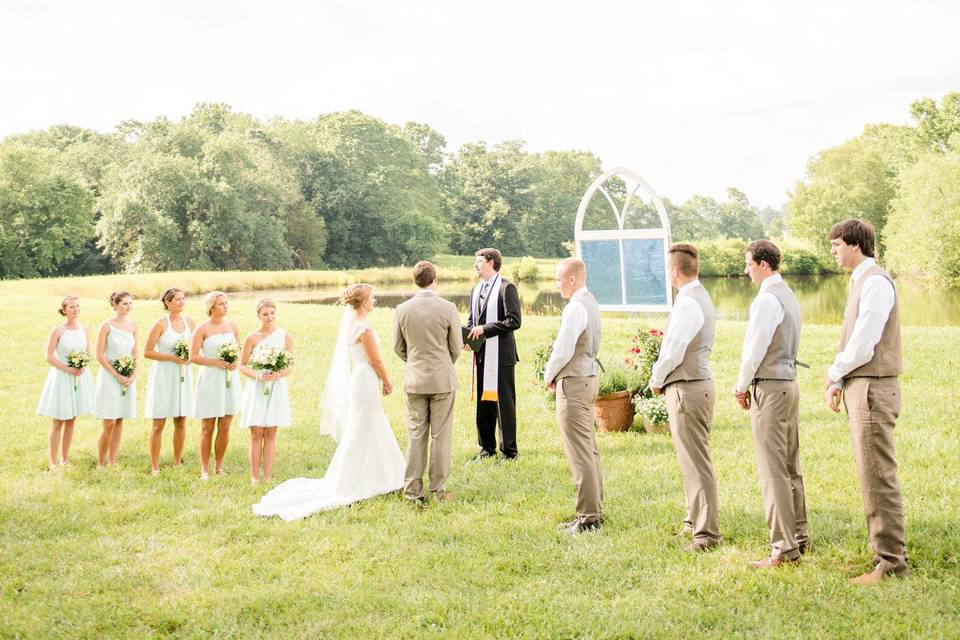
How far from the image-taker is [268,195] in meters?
58.4

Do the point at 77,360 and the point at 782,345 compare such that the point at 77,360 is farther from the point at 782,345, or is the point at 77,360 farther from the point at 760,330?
the point at 782,345

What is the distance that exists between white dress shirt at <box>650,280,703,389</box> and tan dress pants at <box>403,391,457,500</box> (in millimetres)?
2427

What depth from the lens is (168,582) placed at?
18.7ft

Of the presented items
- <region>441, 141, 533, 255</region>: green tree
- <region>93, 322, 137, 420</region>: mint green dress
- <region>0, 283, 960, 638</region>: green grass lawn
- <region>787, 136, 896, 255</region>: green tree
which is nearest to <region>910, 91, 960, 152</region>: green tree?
<region>787, 136, 896, 255</region>: green tree

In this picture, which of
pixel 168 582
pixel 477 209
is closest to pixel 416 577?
pixel 168 582

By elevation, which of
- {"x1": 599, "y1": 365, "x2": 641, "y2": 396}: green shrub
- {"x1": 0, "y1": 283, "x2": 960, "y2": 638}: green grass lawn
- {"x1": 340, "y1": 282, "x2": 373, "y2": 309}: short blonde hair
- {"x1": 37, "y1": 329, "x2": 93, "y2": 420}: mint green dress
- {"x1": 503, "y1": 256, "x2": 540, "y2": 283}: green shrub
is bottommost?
{"x1": 0, "y1": 283, "x2": 960, "y2": 638}: green grass lawn

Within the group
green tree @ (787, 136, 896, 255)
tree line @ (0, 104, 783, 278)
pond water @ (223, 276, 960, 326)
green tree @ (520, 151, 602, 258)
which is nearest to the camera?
pond water @ (223, 276, 960, 326)

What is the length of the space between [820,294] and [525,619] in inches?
1622

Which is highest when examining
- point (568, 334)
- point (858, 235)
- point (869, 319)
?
point (858, 235)

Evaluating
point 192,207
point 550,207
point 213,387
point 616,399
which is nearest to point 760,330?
point 616,399

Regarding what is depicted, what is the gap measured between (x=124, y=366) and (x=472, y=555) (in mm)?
4926

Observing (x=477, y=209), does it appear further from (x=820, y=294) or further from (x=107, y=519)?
(x=107, y=519)

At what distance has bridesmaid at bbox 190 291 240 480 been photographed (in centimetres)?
831

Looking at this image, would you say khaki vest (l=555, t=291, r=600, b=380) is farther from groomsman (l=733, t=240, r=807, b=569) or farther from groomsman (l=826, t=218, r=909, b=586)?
groomsman (l=826, t=218, r=909, b=586)
